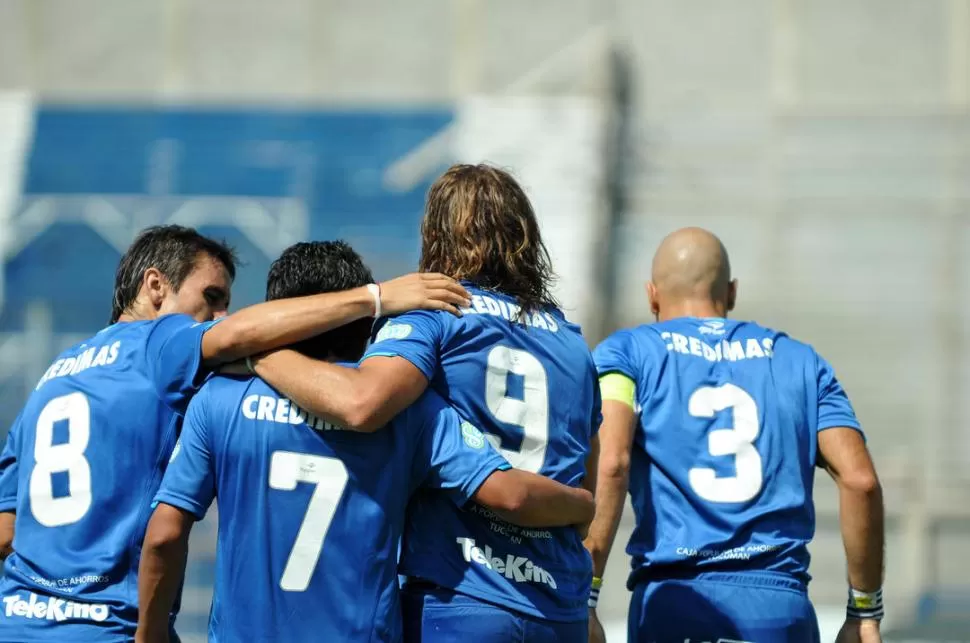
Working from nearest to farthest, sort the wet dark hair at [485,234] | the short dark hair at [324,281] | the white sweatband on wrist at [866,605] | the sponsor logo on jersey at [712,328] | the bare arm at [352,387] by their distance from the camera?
the bare arm at [352,387] < the short dark hair at [324,281] < the wet dark hair at [485,234] < the white sweatband on wrist at [866,605] < the sponsor logo on jersey at [712,328]

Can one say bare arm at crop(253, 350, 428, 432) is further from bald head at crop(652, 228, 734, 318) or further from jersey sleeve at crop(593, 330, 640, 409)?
bald head at crop(652, 228, 734, 318)

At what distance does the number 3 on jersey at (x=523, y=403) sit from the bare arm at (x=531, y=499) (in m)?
0.09

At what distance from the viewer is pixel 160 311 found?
10.8 ft

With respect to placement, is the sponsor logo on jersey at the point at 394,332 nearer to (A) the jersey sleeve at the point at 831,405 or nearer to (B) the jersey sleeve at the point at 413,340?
(B) the jersey sleeve at the point at 413,340

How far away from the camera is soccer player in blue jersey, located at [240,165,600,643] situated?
265 cm

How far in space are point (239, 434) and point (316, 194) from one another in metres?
12.3

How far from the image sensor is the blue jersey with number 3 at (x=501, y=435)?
9.02 ft

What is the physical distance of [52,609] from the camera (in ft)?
9.82

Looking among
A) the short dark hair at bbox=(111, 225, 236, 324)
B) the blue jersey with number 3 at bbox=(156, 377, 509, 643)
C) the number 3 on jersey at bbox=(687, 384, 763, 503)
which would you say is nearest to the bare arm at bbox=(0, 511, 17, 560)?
the short dark hair at bbox=(111, 225, 236, 324)

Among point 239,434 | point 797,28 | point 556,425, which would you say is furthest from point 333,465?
point 797,28

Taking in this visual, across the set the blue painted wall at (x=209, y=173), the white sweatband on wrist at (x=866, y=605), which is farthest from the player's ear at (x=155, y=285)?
the blue painted wall at (x=209, y=173)

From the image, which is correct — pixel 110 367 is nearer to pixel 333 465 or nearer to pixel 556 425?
pixel 333 465

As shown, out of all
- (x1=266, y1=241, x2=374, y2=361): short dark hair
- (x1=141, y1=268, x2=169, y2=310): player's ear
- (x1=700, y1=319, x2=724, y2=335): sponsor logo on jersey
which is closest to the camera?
(x1=266, y1=241, x2=374, y2=361): short dark hair

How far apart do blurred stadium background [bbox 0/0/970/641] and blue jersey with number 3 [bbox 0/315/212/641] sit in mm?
10238
